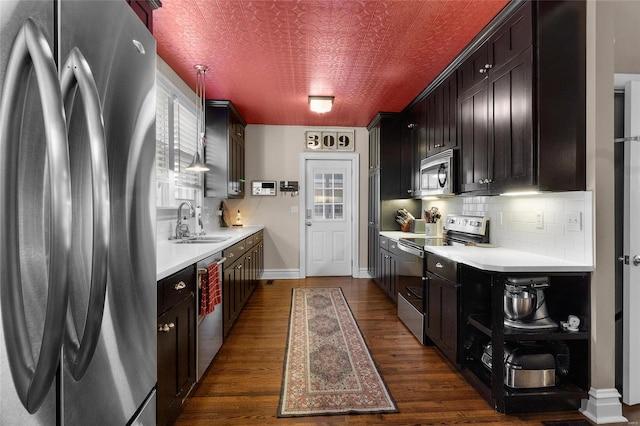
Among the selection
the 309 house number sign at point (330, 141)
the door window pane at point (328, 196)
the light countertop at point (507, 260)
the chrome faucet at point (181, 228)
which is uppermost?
the 309 house number sign at point (330, 141)

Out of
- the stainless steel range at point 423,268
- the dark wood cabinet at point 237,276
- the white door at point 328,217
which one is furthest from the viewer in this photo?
the white door at point 328,217

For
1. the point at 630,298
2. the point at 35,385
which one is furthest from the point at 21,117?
the point at 630,298

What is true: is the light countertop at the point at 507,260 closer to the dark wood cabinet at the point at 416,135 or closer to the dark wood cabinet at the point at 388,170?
the dark wood cabinet at the point at 416,135

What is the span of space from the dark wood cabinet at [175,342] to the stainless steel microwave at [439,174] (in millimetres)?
2346

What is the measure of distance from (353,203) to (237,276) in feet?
9.22

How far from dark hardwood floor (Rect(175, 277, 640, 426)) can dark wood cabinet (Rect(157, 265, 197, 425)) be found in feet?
0.73

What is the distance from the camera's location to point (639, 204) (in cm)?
194

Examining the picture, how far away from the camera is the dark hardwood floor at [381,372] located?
1.90 meters

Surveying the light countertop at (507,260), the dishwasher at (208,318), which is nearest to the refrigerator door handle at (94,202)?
the dishwasher at (208,318)

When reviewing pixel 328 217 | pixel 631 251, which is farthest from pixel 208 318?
pixel 328 217

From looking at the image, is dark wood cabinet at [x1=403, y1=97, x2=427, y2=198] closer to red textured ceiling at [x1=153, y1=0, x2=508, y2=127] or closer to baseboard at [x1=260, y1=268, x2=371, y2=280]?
red textured ceiling at [x1=153, y1=0, x2=508, y2=127]

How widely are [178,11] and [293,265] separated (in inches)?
157

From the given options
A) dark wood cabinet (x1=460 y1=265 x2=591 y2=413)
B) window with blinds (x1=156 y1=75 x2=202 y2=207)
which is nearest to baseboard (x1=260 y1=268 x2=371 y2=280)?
window with blinds (x1=156 y1=75 x2=202 y2=207)

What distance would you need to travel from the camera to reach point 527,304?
2.01 m
